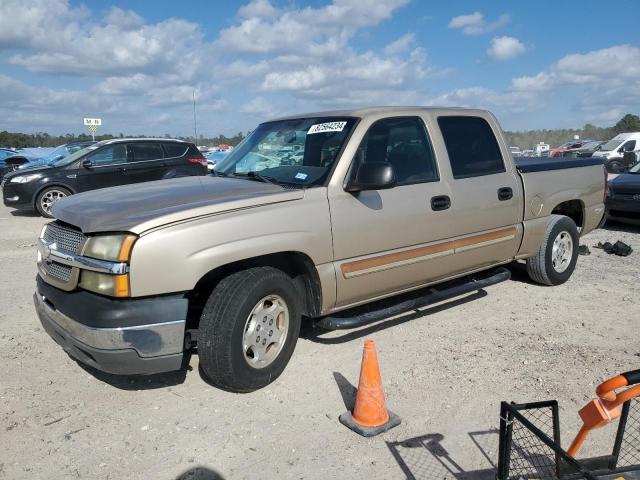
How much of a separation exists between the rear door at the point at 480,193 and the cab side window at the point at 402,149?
0.23m

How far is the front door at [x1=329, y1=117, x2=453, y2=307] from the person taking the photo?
402cm

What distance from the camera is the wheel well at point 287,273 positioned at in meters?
3.65

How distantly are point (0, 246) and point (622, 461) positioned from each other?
886cm

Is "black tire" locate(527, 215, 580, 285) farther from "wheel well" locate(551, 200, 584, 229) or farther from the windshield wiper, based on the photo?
the windshield wiper

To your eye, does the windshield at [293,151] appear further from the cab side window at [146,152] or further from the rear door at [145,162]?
the cab side window at [146,152]

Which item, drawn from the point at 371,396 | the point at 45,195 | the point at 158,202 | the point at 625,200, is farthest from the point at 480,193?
the point at 45,195

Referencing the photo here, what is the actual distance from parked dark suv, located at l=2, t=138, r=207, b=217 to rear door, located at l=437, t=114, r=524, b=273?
756 centimetres

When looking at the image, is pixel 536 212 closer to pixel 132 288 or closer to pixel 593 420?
pixel 593 420

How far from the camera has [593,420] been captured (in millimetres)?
2186

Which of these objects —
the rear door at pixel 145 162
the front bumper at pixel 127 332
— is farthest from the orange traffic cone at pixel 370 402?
the rear door at pixel 145 162

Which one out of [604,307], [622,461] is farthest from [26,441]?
[604,307]

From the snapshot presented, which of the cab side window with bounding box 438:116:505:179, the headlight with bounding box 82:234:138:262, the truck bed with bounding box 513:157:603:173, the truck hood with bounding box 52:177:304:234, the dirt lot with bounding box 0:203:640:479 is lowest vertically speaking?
the dirt lot with bounding box 0:203:640:479

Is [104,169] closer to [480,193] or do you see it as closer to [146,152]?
[146,152]

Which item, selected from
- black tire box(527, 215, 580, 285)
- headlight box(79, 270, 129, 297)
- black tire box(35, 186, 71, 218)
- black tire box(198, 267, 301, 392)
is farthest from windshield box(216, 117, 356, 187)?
black tire box(35, 186, 71, 218)
